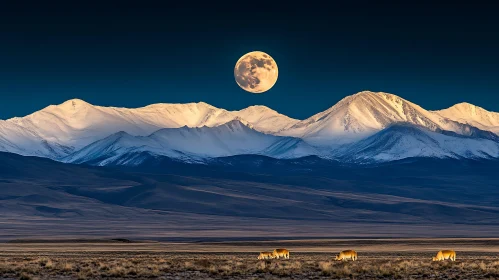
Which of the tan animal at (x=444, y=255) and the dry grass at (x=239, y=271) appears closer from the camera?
the dry grass at (x=239, y=271)

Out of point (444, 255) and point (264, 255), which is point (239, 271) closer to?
point (264, 255)

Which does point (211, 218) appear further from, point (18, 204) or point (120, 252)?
point (120, 252)

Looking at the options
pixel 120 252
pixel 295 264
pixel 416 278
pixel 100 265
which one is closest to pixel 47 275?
pixel 100 265

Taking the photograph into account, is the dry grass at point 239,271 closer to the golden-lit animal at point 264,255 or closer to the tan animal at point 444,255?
the tan animal at point 444,255

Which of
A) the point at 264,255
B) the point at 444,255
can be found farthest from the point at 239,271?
the point at 444,255

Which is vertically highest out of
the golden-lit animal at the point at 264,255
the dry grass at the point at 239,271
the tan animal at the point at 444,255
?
the golden-lit animal at the point at 264,255

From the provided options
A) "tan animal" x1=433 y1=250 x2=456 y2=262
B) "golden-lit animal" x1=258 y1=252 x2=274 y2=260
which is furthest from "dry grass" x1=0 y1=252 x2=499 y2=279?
"golden-lit animal" x1=258 y1=252 x2=274 y2=260

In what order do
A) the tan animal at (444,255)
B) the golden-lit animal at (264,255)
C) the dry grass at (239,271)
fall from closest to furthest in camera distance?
the dry grass at (239,271) < the tan animal at (444,255) < the golden-lit animal at (264,255)

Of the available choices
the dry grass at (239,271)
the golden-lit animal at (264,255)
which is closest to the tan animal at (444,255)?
the dry grass at (239,271)

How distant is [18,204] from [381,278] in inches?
6557

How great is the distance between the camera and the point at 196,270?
119 feet

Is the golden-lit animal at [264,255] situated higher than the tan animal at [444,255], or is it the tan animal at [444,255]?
the golden-lit animal at [264,255]

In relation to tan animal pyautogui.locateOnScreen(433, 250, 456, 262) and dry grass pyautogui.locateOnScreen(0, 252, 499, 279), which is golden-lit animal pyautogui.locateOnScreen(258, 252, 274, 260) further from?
tan animal pyautogui.locateOnScreen(433, 250, 456, 262)

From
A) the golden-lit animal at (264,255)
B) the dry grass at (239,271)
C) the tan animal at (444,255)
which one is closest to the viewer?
the dry grass at (239,271)
